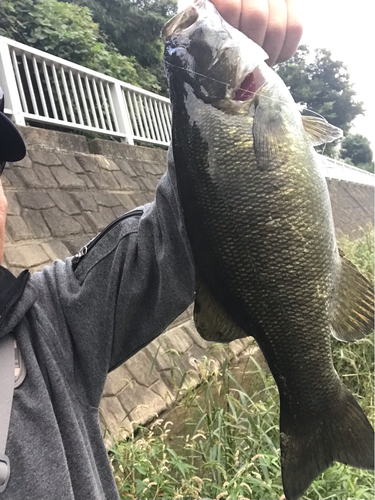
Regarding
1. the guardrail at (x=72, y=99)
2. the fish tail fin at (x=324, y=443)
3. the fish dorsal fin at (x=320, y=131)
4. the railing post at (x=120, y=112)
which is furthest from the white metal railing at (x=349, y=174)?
the fish tail fin at (x=324, y=443)

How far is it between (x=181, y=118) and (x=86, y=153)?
4164 mm

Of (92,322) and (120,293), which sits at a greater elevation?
(120,293)

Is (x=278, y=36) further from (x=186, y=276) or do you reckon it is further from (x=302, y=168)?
(x=186, y=276)

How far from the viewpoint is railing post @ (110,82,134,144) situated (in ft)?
20.4

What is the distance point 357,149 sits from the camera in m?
31.3

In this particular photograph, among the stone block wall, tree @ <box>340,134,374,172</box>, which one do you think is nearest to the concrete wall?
the stone block wall

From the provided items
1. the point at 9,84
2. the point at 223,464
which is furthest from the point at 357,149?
the point at 223,464

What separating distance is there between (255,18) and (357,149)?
32.9 m

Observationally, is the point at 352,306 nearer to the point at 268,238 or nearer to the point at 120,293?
the point at 268,238

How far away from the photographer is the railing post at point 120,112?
245 inches

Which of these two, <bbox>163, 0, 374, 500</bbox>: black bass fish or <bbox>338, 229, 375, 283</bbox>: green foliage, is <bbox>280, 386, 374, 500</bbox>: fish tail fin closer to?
<bbox>163, 0, 374, 500</bbox>: black bass fish

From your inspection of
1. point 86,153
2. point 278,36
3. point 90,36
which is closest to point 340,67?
point 90,36

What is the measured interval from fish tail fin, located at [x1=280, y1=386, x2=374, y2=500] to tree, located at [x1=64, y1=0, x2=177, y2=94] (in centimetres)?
935

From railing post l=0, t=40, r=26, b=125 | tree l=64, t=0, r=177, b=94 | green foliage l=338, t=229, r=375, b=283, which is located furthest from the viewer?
tree l=64, t=0, r=177, b=94
